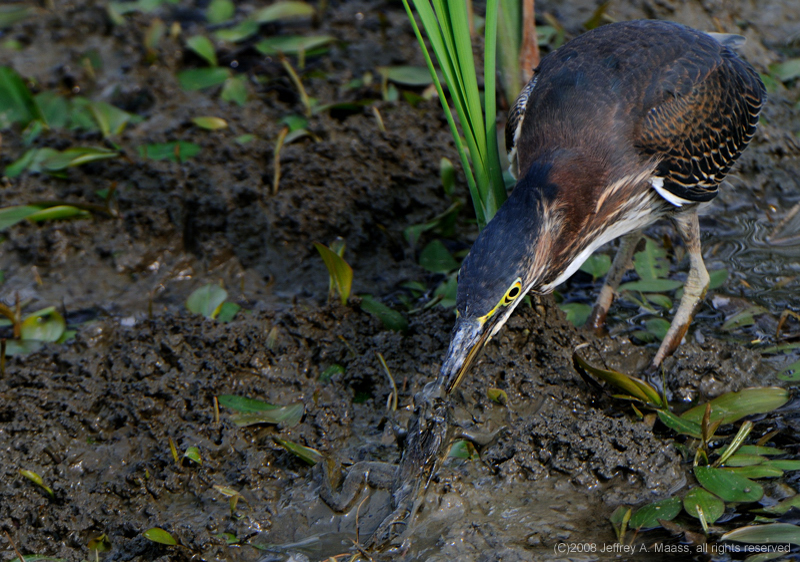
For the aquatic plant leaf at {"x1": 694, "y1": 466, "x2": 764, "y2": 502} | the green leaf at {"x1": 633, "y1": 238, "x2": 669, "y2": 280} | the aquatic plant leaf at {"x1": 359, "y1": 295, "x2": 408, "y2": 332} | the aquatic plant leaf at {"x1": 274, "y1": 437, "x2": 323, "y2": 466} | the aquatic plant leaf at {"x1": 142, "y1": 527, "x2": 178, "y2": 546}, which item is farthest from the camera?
the green leaf at {"x1": 633, "y1": 238, "x2": 669, "y2": 280}

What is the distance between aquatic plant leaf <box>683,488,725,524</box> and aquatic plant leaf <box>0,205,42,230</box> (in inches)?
168

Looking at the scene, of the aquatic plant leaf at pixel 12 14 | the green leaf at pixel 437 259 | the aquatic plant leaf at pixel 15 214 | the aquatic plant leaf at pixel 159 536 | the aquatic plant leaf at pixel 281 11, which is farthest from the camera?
the aquatic plant leaf at pixel 12 14

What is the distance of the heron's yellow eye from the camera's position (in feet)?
9.96

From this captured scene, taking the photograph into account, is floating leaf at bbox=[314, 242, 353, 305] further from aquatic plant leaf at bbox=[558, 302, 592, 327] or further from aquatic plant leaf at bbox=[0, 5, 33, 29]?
aquatic plant leaf at bbox=[0, 5, 33, 29]

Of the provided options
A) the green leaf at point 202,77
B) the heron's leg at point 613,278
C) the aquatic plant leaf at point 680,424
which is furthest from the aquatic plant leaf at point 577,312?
the green leaf at point 202,77

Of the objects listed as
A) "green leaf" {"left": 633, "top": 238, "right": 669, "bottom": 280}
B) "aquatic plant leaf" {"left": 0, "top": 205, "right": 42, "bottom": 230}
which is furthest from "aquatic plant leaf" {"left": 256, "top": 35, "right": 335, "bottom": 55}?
"green leaf" {"left": 633, "top": 238, "right": 669, "bottom": 280}

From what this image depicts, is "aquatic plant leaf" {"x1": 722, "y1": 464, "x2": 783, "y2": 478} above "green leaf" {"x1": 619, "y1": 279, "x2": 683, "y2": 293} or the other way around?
above

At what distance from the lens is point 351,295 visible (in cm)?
442

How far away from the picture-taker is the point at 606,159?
11.5ft

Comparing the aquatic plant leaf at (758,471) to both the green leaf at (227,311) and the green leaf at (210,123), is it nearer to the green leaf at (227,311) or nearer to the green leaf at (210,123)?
the green leaf at (227,311)

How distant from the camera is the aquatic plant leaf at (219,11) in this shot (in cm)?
670

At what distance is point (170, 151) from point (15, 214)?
1.11 m

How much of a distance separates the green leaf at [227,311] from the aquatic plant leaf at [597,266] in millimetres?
2131

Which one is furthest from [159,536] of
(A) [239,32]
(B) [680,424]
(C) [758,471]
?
→ (A) [239,32]
